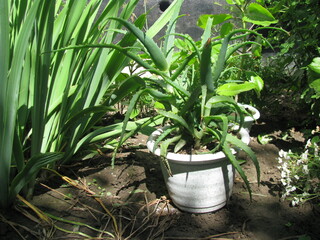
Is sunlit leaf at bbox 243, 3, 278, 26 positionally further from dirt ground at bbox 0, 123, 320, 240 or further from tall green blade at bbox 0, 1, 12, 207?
tall green blade at bbox 0, 1, 12, 207

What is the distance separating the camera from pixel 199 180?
4.29ft

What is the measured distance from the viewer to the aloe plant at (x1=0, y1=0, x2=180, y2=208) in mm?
1181

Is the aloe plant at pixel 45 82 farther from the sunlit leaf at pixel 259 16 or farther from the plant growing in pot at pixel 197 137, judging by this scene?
the sunlit leaf at pixel 259 16

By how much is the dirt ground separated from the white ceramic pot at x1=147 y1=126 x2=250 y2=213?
6 centimetres

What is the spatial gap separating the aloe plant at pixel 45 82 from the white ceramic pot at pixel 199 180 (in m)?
0.27

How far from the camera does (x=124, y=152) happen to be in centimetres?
190

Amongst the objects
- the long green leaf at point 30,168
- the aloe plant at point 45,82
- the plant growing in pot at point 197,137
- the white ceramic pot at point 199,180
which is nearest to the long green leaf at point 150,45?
the plant growing in pot at point 197,137

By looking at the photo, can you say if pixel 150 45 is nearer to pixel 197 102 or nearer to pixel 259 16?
pixel 197 102

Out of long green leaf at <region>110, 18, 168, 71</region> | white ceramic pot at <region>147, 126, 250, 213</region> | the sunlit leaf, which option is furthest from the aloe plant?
the sunlit leaf

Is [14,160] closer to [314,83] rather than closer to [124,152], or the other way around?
[124,152]

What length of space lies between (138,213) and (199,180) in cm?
32

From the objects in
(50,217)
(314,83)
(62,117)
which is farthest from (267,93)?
(50,217)

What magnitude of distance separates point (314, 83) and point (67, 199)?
1.22m

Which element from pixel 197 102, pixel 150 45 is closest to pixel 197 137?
pixel 197 102
